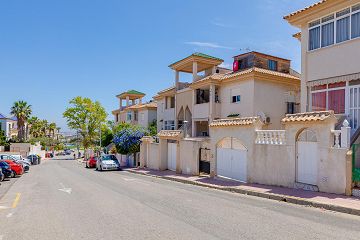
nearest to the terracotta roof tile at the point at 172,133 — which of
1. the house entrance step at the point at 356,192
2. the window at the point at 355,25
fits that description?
the window at the point at 355,25

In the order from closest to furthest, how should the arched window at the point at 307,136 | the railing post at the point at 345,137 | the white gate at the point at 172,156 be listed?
the railing post at the point at 345,137
the arched window at the point at 307,136
the white gate at the point at 172,156

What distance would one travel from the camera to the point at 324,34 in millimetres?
17031

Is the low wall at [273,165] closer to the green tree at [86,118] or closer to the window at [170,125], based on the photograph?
the window at [170,125]

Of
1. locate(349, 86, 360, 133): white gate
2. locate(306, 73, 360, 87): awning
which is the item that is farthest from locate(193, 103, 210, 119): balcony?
locate(349, 86, 360, 133): white gate

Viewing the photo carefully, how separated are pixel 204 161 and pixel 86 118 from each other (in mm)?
53104

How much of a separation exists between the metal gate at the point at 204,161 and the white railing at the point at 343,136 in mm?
10343

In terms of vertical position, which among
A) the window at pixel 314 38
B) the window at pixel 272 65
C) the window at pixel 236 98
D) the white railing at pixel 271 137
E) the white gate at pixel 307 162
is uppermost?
the window at pixel 272 65

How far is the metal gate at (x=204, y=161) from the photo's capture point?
72.3 ft

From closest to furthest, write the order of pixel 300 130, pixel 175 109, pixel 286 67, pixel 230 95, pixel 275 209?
1. pixel 275 209
2. pixel 300 130
3. pixel 230 95
4. pixel 286 67
5. pixel 175 109

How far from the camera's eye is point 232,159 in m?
18.9

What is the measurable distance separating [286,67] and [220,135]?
14665 millimetres

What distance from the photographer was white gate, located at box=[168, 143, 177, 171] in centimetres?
2748

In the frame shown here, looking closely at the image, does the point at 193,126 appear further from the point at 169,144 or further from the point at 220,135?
the point at 220,135

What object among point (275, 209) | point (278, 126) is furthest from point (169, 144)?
point (275, 209)
